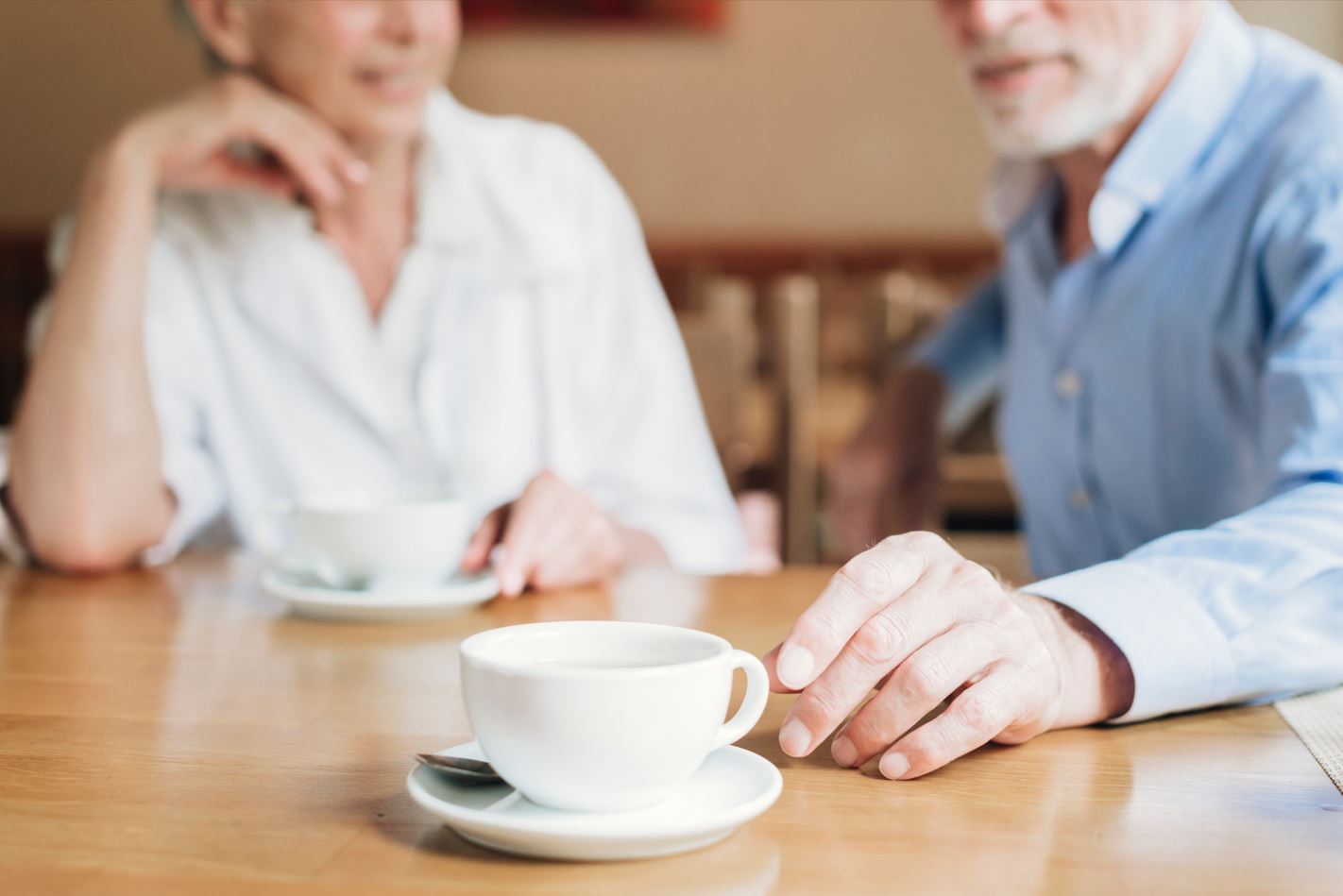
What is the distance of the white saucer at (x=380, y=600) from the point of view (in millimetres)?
895

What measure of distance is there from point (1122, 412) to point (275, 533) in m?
0.78

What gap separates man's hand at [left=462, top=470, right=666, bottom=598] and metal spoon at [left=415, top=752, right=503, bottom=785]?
44 cm

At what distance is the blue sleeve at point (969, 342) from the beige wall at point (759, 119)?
12.5ft

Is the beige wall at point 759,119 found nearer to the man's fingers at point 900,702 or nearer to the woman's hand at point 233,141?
the woman's hand at point 233,141

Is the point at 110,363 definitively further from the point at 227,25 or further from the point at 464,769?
the point at 464,769

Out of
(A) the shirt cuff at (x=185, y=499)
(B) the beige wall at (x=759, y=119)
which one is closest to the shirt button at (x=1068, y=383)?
(A) the shirt cuff at (x=185, y=499)

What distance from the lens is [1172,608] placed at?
739 mm

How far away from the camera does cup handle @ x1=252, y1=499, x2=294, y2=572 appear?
0.99m

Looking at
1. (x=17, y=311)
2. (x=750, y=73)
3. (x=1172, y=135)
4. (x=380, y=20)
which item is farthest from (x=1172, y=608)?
(x=17, y=311)

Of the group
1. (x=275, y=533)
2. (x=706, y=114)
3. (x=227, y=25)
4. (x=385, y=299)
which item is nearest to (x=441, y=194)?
(x=385, y=299)

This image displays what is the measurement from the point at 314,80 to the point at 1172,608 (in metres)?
1.01

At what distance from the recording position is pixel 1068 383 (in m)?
1.32

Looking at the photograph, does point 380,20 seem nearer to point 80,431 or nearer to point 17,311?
point 80,431

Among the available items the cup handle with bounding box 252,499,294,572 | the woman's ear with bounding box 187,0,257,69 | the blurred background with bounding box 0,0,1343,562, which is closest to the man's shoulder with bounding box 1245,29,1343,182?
the cup handle with bounding box 252,499,294,572
